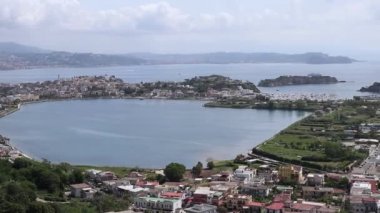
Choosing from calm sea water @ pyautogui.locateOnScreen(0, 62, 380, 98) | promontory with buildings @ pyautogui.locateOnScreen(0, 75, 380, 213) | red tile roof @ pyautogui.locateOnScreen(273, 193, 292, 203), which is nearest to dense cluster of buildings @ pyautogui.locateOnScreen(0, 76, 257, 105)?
→ calm sea water @ pyautogui.locateOnScreen(0, 62, 380, 98)

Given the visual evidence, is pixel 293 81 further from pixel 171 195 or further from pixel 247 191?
pixel 171 195

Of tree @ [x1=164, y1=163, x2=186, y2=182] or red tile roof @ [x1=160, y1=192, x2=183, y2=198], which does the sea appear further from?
red tile roof @ [x1=160, y1=192, x2=183, y2=198]

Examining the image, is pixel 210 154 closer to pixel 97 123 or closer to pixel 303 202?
pixel 303 202

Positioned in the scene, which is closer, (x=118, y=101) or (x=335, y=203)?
(x=335, y=203)

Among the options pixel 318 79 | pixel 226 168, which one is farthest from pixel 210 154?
pixel 318 79

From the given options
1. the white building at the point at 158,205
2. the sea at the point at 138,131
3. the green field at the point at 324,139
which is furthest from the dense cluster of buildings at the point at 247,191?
the sea at the point at 138,131

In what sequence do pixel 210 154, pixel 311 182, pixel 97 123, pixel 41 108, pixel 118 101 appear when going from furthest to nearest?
pixel 118 101, pixel 41 108, pixel 97 123, pixel 210 154, pixel 311 182
